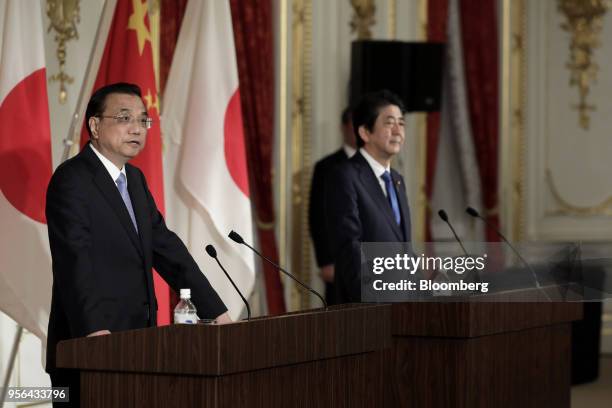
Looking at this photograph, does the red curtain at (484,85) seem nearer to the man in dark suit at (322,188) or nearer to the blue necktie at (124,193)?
the man in dark suit at (322,188)

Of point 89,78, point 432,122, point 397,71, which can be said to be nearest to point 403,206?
point 89,78

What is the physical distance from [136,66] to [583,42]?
17.3 feet

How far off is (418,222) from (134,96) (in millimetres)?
4742

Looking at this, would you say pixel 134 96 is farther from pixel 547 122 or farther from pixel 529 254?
pixel 547 122

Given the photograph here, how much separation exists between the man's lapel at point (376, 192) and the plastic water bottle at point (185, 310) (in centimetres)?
125

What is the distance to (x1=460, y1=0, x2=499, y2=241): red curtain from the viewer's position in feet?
29.3

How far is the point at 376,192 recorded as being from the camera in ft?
16.5

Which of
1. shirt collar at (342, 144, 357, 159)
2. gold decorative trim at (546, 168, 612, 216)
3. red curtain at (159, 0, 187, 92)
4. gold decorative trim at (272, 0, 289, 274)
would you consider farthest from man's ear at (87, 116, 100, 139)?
gold decorative trim at (546, 168, 612, 216)

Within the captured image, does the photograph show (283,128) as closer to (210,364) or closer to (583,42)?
(583,42)

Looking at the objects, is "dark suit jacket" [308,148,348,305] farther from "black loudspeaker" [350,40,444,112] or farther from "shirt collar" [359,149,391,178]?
"shirt collar" [359,149,391,178]

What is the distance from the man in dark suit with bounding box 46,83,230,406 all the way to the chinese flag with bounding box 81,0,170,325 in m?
0.99

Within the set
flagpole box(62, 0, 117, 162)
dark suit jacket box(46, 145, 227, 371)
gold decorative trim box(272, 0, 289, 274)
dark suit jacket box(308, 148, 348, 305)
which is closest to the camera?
dark suit jacket box(46, 145, 227, 371)

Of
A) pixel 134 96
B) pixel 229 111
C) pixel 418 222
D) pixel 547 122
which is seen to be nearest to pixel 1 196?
pixel 134 96

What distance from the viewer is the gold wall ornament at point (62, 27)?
5578 mm
